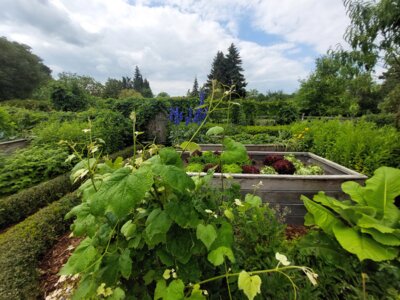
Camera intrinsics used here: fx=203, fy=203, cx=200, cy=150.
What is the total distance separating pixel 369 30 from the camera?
5.44m

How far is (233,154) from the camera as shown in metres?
0.96

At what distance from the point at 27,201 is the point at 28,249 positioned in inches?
55.0

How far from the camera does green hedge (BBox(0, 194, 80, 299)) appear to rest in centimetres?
167

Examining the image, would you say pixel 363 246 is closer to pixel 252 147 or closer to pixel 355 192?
pixel 355 192

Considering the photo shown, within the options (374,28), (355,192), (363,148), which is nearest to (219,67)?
(374,28)

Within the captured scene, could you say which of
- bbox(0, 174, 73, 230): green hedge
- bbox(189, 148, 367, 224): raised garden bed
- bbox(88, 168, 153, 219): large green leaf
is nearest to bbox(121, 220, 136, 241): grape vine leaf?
bbox(88, 168, 153, 219): large green leaf

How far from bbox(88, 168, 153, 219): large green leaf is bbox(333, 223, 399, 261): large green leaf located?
1226 mm

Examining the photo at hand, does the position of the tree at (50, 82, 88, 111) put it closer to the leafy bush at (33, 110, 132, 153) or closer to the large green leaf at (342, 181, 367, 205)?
the leafy bush at (33, 110, 132, 153)

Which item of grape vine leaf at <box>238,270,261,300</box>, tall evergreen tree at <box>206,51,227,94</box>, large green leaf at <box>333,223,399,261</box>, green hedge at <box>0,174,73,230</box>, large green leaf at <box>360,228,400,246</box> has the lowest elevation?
green hedge at <box>0,174,73,230</box>

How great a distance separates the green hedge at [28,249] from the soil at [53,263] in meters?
0.06

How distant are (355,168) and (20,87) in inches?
1455

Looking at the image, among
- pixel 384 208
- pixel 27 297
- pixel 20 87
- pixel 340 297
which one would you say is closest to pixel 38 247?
pixel 27 297

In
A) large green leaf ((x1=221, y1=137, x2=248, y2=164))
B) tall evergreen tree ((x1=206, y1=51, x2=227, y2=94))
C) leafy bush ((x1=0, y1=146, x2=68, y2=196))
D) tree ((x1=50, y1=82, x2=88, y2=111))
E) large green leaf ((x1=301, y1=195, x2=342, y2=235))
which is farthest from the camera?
tall evergreen tree ((x1=206, y1=51, x2=227, y2=94))

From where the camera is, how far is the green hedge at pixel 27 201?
9.66 feet
